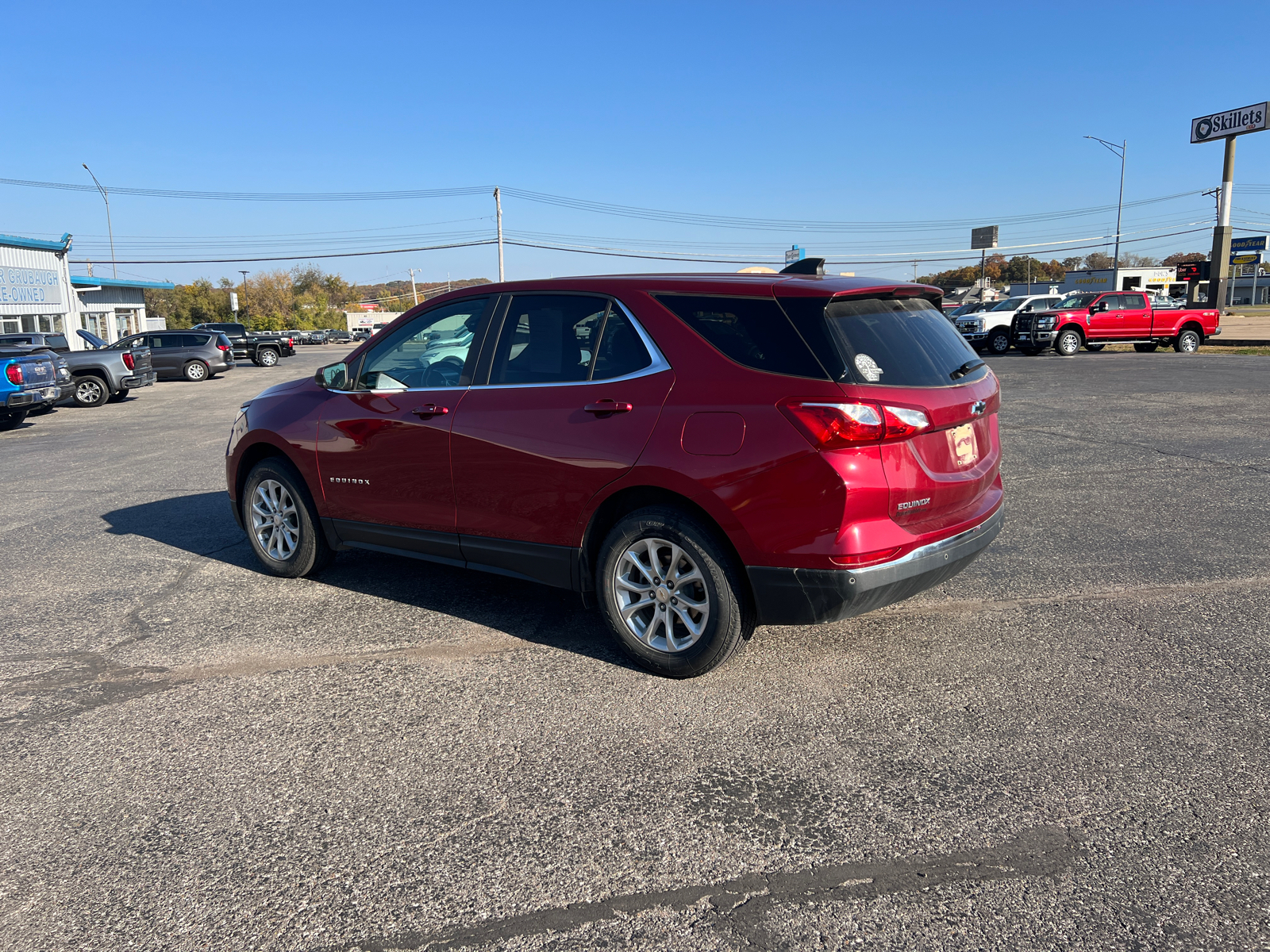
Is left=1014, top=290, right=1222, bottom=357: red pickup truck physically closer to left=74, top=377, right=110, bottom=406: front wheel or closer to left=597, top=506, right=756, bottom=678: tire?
left=74, top=377, right=110, bottom=406: front wheel

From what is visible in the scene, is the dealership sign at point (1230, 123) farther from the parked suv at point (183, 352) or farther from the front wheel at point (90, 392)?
the front wheel at point (90, 392)

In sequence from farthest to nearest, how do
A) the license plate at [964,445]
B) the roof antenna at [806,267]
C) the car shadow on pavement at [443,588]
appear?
the car shadow on pavement at [443,588] → the roof antenna at [806,267] → the license plate at [964,445]

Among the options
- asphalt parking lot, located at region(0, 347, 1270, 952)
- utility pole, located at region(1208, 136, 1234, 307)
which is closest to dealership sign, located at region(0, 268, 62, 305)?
asphalt parking lot, located at region(0, 347, 1270, 952)

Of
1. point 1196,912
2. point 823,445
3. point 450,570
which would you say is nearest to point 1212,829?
point 1196,912

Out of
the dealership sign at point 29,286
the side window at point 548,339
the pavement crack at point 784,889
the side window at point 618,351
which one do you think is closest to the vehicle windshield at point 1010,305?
the side window at point 548,339

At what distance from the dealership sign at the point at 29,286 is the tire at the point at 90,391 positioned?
18.9 meters

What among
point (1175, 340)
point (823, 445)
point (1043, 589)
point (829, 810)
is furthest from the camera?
point (1175, 340)

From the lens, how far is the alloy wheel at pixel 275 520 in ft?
19.2

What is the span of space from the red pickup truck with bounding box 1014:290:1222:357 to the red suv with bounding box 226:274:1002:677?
26092 millimetres

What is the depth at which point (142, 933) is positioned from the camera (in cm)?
256

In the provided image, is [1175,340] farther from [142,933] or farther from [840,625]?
[142,933]

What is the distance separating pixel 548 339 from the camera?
4.56 metres

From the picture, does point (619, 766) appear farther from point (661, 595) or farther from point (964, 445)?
point (964, 445)

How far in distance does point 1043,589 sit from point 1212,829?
2.59 meters
